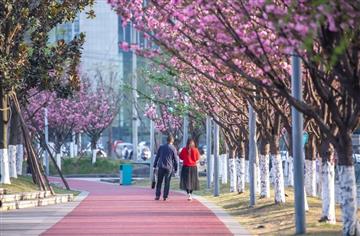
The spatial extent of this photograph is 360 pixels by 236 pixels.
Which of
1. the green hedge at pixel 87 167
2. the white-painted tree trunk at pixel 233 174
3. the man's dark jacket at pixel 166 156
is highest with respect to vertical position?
the green hedge at pixel 87 167

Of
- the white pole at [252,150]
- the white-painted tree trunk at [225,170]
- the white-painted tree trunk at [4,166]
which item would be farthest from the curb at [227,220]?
the white-painted tree trunk at [225,170]

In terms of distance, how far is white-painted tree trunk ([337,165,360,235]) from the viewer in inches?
563

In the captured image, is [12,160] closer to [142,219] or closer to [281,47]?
[142,219]

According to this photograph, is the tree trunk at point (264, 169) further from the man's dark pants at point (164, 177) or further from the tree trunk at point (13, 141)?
the tree trunk at point (13, 141)

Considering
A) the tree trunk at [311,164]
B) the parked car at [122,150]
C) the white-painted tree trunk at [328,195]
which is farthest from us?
the parked car at [122,150]

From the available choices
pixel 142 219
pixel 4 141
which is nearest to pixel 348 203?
pixel 142 219

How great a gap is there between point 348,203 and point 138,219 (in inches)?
282

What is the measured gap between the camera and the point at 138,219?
20.8m

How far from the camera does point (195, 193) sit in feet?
113

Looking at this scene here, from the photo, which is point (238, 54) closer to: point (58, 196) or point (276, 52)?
point (276, 52)

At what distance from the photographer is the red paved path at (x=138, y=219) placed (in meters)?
17.9

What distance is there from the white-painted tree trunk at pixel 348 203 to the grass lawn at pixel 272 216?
6.20 ft

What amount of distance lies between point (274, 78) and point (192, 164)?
15720 mm

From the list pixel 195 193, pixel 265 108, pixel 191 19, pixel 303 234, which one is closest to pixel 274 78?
pixel 191 19
